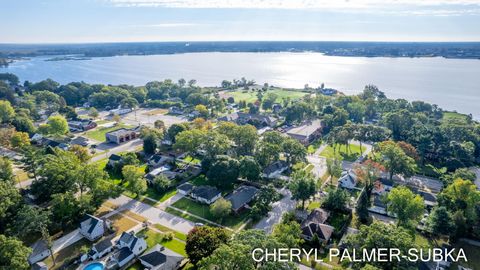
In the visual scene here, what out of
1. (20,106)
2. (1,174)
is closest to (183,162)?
(1,174)

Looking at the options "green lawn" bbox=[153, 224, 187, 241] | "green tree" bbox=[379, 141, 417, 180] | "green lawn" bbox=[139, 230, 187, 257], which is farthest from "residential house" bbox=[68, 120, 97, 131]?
"green tree" bbox=[379, 141, 417, 180]

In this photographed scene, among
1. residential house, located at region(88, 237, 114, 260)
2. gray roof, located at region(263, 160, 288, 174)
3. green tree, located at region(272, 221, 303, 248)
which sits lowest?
residential house, located at region(88, 237, 114, 260)

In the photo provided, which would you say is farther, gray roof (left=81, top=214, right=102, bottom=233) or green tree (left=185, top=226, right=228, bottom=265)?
gray roof (left=81, top=214, right=102, bottom=233)

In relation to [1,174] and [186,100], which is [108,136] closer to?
[1,174]

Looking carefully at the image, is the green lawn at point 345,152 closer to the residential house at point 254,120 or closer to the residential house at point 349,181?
the residential house at point 349,181

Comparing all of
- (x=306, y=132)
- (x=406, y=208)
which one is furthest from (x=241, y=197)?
(x=306, y=132)

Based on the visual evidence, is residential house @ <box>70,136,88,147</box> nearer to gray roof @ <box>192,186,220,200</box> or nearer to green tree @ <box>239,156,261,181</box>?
gray roof @ <box>192,186,220,200</box>
